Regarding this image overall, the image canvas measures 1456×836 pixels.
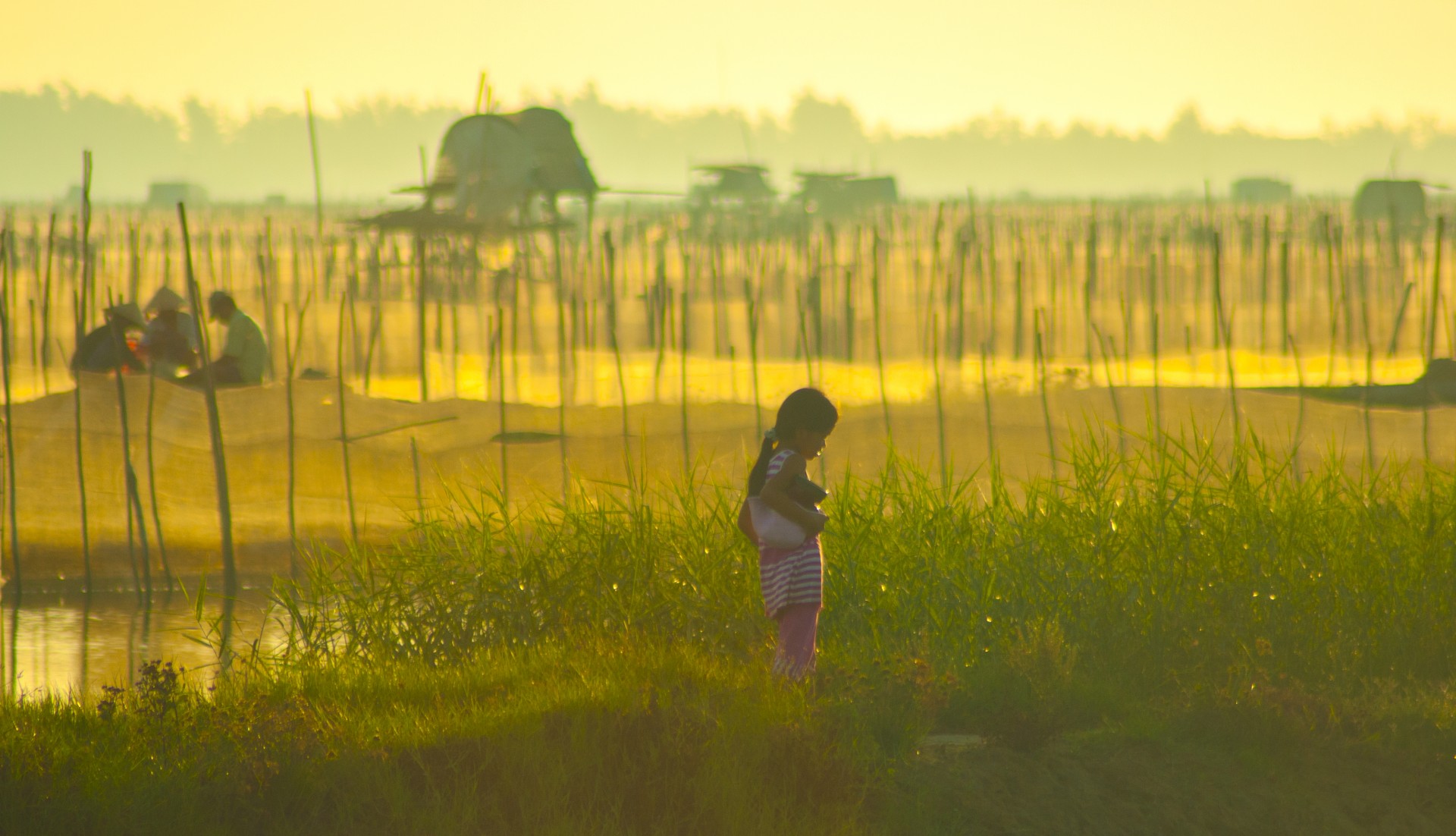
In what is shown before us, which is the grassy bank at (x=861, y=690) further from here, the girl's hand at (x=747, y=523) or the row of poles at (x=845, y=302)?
the row of poles at (x=845, y=302)

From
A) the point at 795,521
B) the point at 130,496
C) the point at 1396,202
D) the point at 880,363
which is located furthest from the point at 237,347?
the point at 1396,202

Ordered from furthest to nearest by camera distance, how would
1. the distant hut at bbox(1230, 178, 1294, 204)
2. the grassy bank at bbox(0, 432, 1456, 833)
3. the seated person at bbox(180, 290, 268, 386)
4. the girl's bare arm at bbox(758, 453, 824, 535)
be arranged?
the distant hut at bbox(1230, 178, 1294, 204) → the seated person at bbox(180, 290, 268, 386) → the girl's bare arm at bbox(758, 453, 824, 535) → the grassy bank at bbox(0, 432, 1456, 833)

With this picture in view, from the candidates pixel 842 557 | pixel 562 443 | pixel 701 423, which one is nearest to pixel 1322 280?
pixel 701 423

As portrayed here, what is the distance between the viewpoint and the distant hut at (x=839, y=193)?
3562 cm

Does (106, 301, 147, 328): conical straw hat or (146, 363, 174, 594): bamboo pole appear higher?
(106, 301, 147, 328): conical straw hat

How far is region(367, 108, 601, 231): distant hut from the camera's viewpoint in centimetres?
1842

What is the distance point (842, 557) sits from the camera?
438 cm

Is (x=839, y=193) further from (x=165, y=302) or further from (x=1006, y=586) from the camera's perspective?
(x=1006, y=586)

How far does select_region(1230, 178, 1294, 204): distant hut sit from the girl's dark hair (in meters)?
49.8

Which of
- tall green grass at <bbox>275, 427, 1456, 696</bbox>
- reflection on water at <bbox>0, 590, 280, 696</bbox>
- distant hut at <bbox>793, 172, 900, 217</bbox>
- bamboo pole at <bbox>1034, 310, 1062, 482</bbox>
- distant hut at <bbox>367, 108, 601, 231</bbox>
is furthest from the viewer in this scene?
distant hut at <bbox>793, 172, 900, 217</bbox>

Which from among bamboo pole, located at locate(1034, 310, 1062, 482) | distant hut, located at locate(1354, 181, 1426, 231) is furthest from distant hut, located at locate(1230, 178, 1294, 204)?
bamboo pole, located at locate(1034, 310, 1062, 482)

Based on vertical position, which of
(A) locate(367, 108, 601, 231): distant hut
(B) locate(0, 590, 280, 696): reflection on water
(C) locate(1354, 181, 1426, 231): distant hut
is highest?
(A) locate(367, 108, 601, 231): distant hut

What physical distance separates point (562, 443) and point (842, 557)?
2.15 metres

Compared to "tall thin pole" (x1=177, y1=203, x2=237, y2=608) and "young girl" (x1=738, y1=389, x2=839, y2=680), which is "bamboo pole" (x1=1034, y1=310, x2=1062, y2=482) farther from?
"tall thin pole" (x1=177, y1=203, x2=237, y2=608)
